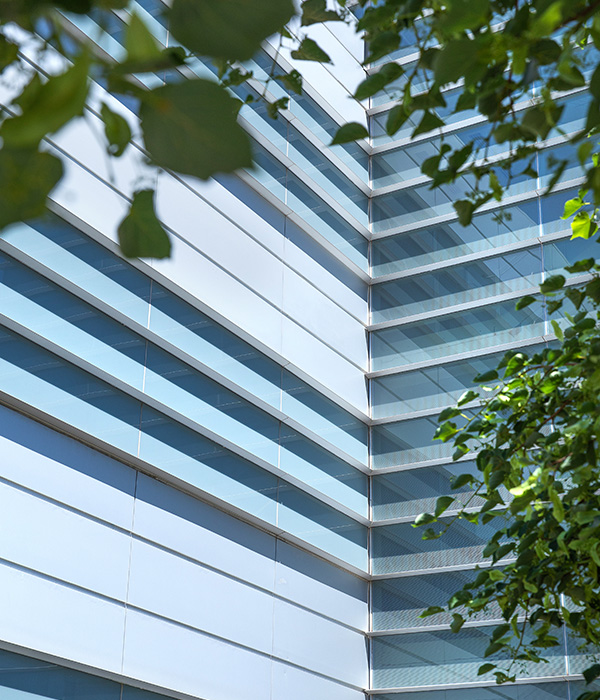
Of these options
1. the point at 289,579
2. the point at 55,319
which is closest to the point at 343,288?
the point at 289,579

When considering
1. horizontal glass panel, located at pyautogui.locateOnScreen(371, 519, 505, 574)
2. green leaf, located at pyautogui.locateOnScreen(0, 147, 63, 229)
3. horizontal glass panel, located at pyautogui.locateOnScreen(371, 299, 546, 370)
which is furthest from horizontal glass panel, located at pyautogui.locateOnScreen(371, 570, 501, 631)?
green leaf, located at pyautogui.locateOnScreen(0, 147, 63, 229)

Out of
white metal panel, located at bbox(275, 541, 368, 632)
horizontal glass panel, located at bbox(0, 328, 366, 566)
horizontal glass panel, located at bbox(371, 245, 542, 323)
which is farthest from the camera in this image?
horizontal glass panel, located at bbox(371, 245, 542, 323)

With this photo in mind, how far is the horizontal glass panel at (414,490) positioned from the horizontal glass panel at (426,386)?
65 cm

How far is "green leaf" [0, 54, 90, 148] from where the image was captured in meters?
0.25

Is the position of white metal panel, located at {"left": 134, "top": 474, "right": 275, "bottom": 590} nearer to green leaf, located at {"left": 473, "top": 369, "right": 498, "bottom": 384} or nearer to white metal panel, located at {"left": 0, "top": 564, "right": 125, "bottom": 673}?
white metal panel, located at {"left": 0, "top": 564, "right": 125, "bottom": 673}

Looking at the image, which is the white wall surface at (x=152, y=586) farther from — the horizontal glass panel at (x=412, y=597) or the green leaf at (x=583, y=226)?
the green leaf at (x=583, y=226)

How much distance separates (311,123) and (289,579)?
471cm

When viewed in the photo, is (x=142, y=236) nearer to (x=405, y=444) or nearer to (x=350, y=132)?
(x=350, y=132)

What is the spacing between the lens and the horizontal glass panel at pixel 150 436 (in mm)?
6289

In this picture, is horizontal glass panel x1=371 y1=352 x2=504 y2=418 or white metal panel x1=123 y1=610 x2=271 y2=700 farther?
horizontal glass panel x1=371 y1=352 x2=504 y2=418

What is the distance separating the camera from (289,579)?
844 cm

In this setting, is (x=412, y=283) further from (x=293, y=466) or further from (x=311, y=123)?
(x=293, y=466)

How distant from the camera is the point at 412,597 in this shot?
927 cm

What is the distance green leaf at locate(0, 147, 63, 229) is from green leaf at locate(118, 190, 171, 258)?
9cm
